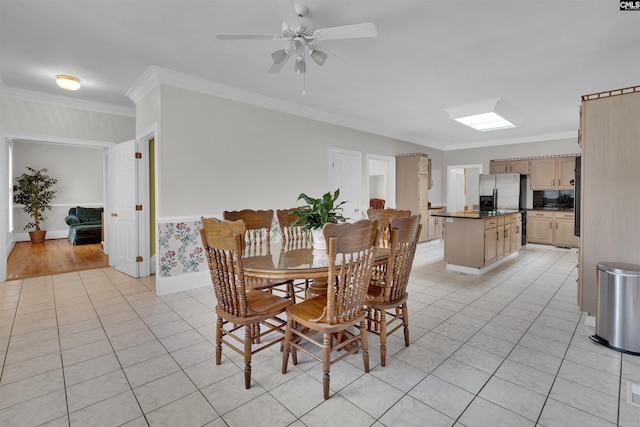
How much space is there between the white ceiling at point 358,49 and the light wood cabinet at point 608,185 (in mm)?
737

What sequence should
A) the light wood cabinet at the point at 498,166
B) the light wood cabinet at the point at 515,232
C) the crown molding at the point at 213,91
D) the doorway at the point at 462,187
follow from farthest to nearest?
the doorway at the point at 462,187 < the light wood cabinet at the point at 498,166 < the light wood cabinet at the point at 515,232 < the crown molding at the point at 213,91

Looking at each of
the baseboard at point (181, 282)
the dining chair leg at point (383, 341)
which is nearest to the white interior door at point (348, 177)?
the baseboard at point (181, 282)

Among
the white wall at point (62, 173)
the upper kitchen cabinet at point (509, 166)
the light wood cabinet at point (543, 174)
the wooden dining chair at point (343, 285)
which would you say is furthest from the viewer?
the white wall at point (62, 173)

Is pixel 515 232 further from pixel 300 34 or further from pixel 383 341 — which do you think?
pixel 300 34

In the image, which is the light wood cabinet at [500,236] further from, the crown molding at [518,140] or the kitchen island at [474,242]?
the crown molding at [518,140]

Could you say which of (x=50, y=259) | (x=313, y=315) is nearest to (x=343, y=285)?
(x=313, y=315)

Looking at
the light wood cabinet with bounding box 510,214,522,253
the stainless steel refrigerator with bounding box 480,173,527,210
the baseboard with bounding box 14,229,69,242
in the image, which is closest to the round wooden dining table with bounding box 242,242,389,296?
the light wood cabinet with bounding box 510,214,522,253

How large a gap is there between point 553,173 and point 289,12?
299 inches

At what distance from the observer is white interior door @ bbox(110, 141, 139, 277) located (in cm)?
443

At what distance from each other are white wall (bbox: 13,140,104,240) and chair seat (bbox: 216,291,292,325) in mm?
8087

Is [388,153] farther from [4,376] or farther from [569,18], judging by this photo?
[4,376]

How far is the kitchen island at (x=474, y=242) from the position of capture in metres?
4.59

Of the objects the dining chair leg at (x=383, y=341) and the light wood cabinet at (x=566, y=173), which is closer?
the dining chair leg at (x=383, y=341)

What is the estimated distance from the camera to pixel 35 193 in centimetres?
744
